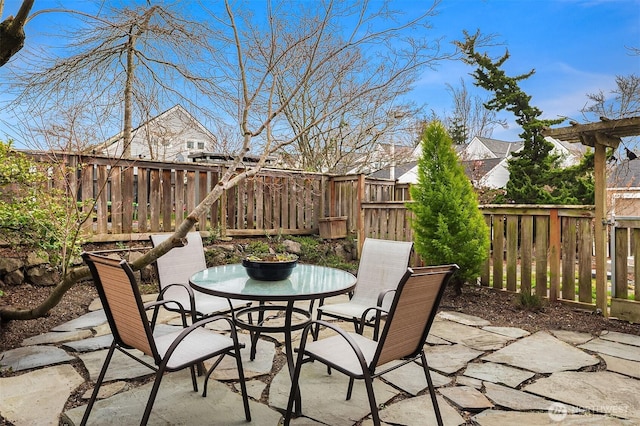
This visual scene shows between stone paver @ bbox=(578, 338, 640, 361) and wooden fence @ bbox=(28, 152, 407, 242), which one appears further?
wooden fence @ bbox=(28, 152, 407, 242)

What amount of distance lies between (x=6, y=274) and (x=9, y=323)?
118 cm

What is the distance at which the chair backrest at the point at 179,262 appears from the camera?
293 centimetres

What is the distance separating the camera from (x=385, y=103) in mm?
9297

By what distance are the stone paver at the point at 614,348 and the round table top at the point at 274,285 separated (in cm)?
207

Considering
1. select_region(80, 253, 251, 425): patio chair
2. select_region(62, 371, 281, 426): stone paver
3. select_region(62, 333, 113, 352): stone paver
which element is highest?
select_region(80, 253, 251, 425): patio chair

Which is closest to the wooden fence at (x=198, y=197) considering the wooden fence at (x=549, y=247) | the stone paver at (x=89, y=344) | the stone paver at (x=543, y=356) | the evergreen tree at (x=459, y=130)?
the stone paver at (x=89, y=344)

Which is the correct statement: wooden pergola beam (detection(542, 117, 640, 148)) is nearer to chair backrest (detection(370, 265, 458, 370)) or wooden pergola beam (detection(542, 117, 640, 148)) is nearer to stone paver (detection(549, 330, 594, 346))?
stone paver (detection(549, 330, 594, 346))

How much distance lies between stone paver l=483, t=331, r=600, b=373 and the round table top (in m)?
1.33

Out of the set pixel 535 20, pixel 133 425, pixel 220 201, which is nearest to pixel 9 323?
pixel 133 425

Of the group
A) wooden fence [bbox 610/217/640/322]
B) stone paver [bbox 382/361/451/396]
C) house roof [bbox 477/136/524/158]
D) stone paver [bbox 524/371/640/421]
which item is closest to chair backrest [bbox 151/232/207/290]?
stone paver [bbox 382/361/451/396]

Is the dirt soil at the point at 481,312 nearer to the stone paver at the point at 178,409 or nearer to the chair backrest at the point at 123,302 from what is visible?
the stone paver at the point at 178,409

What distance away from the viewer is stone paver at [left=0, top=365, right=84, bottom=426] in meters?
1.94

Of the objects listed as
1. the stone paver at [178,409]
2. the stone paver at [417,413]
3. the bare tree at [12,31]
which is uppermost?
the bare tree at [12,31]

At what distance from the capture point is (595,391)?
2.33 meters
